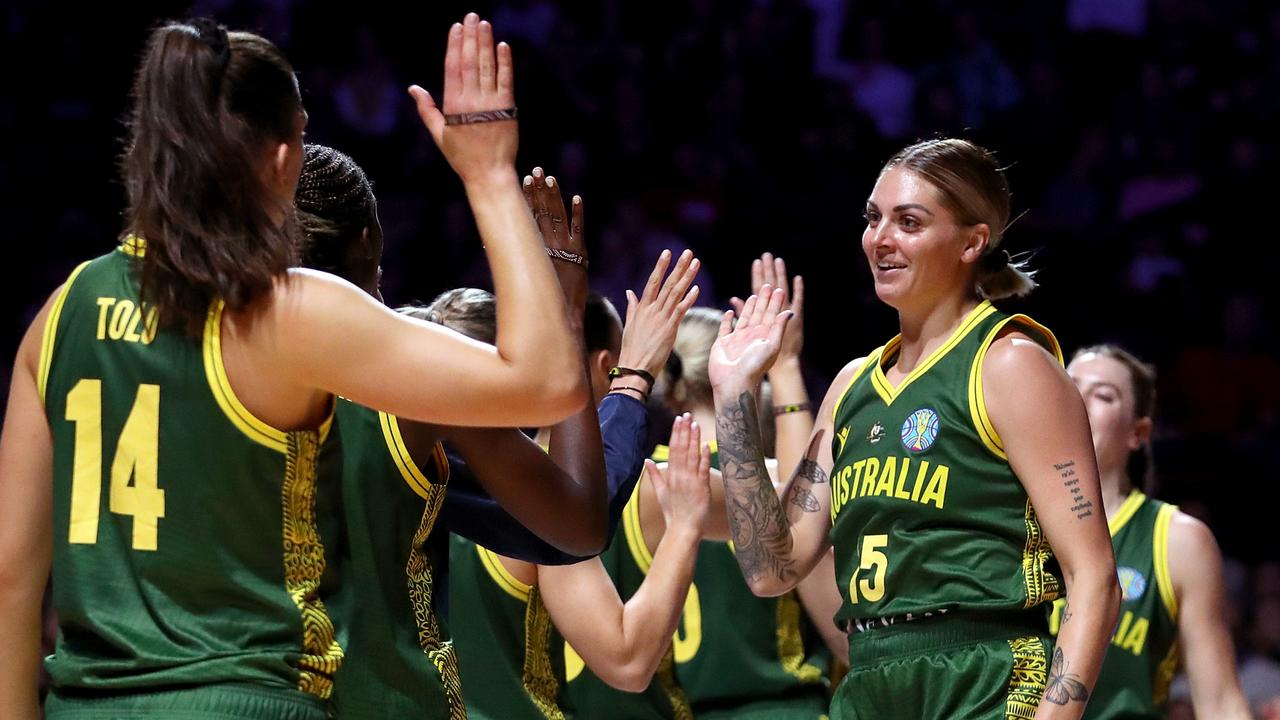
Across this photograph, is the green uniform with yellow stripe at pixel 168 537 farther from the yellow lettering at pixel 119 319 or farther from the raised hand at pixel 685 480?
the raised hand at pixel 685 480

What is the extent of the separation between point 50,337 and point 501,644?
5.43ft

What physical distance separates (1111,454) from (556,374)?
3.11 metres

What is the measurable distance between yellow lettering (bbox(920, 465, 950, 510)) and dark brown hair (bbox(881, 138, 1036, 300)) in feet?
1.72

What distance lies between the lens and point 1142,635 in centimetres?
451

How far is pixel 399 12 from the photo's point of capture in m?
10.2

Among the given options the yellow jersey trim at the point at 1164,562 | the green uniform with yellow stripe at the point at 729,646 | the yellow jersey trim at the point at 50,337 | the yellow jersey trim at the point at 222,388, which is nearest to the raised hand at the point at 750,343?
the green uniform with yellow stripe at the point at 729,646

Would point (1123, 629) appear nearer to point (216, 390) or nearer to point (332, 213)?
point (332, 213)

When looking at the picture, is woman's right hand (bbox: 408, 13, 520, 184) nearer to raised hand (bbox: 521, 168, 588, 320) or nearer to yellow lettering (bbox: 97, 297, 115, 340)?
yellow lettering (bbox: 97, 297, 115, 340)

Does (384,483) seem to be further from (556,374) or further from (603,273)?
(603,273)

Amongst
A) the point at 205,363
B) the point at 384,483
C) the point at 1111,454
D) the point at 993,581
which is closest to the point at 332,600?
the point at 384,483

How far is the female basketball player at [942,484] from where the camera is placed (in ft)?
10.0

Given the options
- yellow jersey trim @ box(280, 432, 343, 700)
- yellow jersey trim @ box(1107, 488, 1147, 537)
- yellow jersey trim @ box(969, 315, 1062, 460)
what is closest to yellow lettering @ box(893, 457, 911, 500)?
yellow jersey trim @ box(969, 315, 1062, 460)

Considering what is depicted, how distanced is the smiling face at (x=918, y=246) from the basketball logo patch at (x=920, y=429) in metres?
0.29

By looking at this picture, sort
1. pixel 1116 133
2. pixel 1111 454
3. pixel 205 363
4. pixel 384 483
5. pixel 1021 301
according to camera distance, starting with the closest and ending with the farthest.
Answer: pixel 205 363
pixel 384 483
pixel 1111 454
pixel 1021 301
pixel 1116 133
